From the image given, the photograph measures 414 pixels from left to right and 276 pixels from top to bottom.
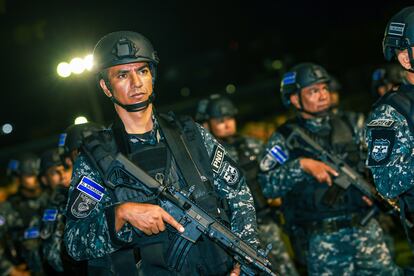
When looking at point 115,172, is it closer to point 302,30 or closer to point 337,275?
point 337,275

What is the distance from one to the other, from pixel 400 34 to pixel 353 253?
98.2 inches

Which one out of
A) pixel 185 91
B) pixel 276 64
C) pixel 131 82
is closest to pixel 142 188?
pixel 131 82

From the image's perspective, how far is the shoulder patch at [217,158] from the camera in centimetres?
379

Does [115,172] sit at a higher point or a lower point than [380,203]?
higher

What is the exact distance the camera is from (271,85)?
25.5m

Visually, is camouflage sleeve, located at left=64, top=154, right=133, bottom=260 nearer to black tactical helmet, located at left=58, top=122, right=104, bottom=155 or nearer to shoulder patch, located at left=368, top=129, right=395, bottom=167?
shoulder patch, located at left=368, top=129, right=395, bottom=167

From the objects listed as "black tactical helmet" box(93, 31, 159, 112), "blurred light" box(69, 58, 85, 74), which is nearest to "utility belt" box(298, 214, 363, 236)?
"black tactical helmet" box(93, 31, 159, 112)

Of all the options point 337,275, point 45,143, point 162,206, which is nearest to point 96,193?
point 162,206

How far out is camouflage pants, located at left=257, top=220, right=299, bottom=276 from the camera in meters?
6.70

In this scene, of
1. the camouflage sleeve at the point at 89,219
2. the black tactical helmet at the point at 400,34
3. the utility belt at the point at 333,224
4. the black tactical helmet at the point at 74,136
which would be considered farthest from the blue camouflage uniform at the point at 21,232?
the black tactical helmet at the point at 400,34

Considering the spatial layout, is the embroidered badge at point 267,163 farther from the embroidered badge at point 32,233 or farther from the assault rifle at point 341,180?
the embroidered badge at point 32,233

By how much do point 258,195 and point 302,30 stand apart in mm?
28247

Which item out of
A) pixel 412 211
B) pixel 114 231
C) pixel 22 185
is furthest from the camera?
pixel 22 185

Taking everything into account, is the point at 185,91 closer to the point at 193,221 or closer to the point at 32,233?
the point at 32,233
